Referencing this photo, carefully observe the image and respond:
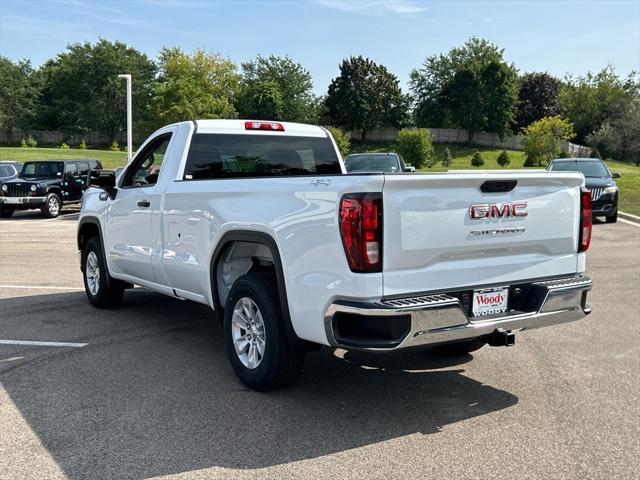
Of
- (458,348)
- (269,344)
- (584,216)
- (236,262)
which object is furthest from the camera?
(458,348)

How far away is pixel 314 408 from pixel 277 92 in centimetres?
8660

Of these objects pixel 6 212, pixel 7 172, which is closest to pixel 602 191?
pixel 6 212

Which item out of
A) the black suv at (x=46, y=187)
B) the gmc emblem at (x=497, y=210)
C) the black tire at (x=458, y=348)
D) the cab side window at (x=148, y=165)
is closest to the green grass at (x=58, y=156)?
the black suv at (x=46, y=187)

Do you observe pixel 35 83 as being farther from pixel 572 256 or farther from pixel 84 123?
pixel 572 256

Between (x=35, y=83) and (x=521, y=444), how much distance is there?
104m

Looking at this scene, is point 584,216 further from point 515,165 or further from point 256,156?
point 515,165

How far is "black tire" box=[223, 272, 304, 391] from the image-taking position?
14.4 feet

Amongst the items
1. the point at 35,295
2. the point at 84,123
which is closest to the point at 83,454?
the point at 35,295

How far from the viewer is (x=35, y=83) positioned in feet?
312

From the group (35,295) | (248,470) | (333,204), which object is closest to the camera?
(248,470)

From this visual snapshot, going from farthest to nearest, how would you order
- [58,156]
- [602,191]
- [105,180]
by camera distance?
[58,156] < [602,191] < [105,180]

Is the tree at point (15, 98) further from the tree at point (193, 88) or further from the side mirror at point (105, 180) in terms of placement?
the side mirror at point (105, 180)

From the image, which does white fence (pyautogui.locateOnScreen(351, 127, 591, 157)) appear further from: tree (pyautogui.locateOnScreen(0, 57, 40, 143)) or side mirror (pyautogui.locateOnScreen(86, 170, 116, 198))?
side mirror (pyautogui.locateOnScreen(86, 170, 116, 198))

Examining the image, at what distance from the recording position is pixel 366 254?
147 inches
